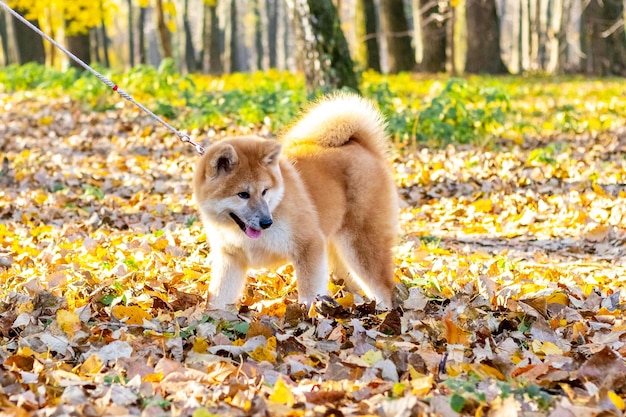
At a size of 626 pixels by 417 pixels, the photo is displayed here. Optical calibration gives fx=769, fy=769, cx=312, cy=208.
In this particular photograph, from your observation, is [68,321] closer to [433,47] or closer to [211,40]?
[433,47]

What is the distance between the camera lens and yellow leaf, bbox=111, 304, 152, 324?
4660 millimetres

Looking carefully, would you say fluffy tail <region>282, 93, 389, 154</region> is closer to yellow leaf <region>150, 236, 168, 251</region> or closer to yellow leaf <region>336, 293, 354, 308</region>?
yellow leaf <region>336, 293, 354, 308</region>

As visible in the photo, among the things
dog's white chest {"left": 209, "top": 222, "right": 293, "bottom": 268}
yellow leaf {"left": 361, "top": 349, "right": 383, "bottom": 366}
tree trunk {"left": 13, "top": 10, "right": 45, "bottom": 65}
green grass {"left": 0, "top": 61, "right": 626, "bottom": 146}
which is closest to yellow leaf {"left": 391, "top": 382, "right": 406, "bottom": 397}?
yellow leaf {"left": 361, "top": 349, "right": 383, "bottom": 366}

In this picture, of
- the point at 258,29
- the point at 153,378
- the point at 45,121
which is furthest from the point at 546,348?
the point at 258,29

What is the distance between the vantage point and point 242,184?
4758 mm

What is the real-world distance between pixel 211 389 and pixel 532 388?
4.78 feet

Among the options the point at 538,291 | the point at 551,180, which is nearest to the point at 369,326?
the point at 538,291

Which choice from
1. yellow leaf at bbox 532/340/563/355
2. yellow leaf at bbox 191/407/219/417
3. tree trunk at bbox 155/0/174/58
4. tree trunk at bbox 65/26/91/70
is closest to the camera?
yellow leaf at bbox 191/407/219/417

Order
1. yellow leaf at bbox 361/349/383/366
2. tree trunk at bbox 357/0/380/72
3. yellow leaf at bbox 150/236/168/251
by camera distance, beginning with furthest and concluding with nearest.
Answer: tree trunk at bbox 357/0/380/72 < yellow leaf at bbox 150/236/168/251 < yellow leaf at bbox 361/349/383/366

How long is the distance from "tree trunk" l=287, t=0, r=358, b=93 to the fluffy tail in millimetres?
5420

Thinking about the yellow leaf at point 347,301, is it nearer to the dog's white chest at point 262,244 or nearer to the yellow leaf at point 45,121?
the dog's white chest at point 262,244

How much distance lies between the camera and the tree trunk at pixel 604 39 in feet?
66.5

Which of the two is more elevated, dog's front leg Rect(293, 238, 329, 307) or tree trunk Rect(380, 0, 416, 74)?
tree trunk Rect(380, 0, 416, 74)

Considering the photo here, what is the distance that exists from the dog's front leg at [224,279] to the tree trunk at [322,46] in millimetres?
6457
